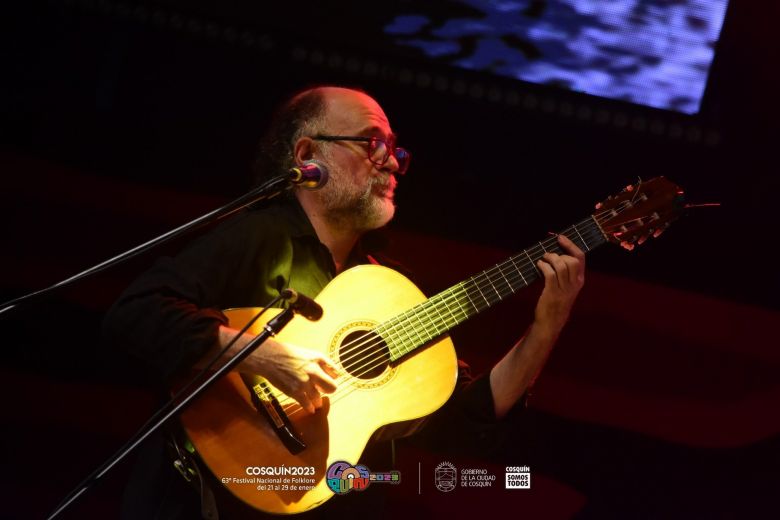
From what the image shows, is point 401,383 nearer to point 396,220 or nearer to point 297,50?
point 396,220

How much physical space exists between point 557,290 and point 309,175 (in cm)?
102

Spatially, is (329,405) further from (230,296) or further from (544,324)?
(544,324)

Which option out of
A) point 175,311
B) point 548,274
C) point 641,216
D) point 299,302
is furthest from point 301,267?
point 641,216

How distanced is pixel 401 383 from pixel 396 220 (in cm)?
117

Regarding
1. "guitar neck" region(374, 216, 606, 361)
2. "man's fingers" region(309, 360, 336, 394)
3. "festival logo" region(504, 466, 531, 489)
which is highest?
"guitar neck" region(374, 216, 606, 361)

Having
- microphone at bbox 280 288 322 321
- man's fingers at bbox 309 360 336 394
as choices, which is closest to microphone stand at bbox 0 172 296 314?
microphone at bbox 280 288 322 321

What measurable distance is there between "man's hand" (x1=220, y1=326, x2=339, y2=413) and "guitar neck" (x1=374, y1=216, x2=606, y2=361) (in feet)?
0.97

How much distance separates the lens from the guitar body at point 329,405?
2.17 meters

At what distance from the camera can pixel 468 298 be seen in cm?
257

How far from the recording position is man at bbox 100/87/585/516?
219cm

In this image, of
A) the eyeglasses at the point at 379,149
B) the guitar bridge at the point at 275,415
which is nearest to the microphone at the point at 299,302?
the guitar bridge at the point at 275,415

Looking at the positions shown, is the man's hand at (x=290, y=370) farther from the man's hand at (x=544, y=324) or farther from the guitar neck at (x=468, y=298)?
the man's hand at (x=544, y=324)

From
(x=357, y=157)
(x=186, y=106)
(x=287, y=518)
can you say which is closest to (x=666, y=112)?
(x=357, y=157)

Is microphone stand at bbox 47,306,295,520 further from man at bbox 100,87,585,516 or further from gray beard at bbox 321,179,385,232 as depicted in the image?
gray beard at bbox 321,179,385,232
